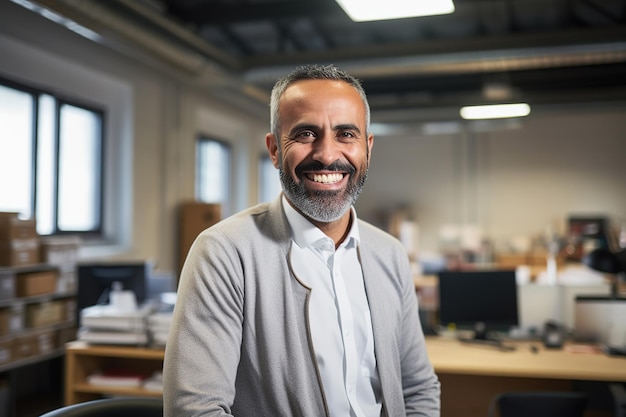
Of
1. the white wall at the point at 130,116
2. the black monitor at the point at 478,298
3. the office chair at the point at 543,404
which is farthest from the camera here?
the white wall at the point at 130,116

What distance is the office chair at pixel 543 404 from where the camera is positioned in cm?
278

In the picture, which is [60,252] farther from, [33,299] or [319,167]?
[319,167]

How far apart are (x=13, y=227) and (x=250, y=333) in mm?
3440

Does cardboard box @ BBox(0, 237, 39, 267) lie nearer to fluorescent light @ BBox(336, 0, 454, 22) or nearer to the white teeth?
fluorescent light @ BBox(336, 0, 454, 22)

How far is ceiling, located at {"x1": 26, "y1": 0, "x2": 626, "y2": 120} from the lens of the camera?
4.95 m

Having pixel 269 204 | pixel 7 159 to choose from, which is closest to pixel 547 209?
pixel 7 159

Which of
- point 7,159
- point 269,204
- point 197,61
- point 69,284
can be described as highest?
point 197,61

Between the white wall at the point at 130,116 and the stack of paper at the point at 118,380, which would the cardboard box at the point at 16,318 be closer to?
the stack of paper at the point at 118,380

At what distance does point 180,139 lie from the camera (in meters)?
7.16

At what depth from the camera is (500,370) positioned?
10.1 feet

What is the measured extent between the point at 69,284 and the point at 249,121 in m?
5.10

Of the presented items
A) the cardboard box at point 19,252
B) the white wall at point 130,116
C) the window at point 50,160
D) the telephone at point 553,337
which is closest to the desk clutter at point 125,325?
the cardboard box at point 19,252

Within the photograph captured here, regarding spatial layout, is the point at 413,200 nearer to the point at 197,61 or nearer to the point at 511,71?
the point at 511,71

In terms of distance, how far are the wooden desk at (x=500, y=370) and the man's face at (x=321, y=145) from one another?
6.51 feet
